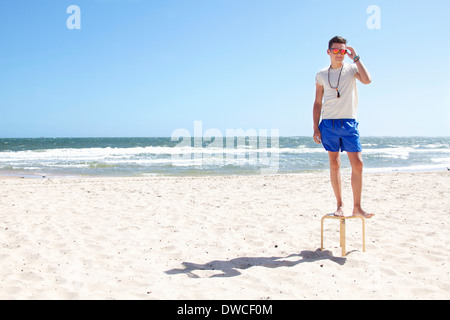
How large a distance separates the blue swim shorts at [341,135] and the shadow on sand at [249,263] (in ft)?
3.69

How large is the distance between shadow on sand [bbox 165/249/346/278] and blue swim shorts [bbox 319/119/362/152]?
44.3 inches

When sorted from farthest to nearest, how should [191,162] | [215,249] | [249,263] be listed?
1. [191,162]
2. [215,249]
3. [249,263]

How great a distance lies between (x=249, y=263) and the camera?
3420 mm

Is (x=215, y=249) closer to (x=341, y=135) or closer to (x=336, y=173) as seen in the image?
(x=336, y=173)

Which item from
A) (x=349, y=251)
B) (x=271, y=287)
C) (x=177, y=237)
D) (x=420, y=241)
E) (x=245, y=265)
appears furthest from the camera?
(x=177, y=237)

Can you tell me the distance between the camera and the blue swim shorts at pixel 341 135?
135 inches

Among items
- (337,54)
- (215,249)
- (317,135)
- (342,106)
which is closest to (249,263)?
(215,249)

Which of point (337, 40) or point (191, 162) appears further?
point (191, 162)

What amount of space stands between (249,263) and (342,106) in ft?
6.08

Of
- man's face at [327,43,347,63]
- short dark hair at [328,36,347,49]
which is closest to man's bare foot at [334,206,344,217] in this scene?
man's face at [327,43,347,63]

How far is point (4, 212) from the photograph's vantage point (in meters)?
5.50
